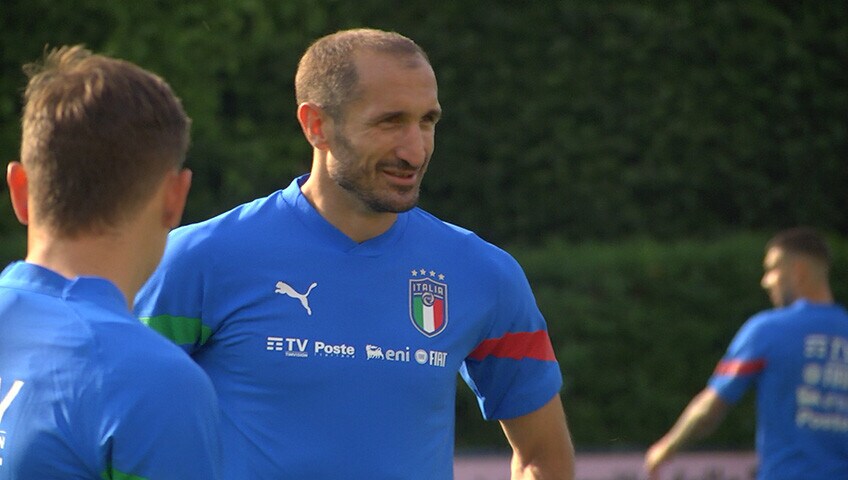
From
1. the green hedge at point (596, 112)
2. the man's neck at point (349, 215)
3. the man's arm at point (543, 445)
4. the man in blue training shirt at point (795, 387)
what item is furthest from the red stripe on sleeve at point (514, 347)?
the green hedge at point (596, 112)

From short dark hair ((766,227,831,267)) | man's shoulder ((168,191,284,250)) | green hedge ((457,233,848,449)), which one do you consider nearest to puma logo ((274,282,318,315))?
man's shoulder ((168,191,284,250))

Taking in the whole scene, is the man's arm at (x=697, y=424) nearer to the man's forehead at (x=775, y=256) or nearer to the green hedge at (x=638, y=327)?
the man's forehead at (x=775, y=256)

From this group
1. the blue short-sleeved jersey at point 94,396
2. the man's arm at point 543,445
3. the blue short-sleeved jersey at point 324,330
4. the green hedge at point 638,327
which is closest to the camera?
the blue short-sleeved jersey at point 94,396

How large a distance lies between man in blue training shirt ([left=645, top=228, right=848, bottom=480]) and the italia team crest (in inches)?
165

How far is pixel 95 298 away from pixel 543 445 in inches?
75.3

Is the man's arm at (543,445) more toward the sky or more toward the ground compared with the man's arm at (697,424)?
more toward the sky

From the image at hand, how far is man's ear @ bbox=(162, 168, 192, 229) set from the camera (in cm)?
228

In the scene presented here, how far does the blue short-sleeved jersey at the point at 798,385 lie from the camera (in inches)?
290

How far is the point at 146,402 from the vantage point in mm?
2092

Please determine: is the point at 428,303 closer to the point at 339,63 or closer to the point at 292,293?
the point at 292,293

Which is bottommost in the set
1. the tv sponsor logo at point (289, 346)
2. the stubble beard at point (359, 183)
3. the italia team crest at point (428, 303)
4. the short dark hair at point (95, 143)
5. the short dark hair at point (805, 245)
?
the short dark hair at point (805, 245)

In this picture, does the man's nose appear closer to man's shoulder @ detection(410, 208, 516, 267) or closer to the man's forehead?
man's shoulder @ detection(410, 208, 516, 267)

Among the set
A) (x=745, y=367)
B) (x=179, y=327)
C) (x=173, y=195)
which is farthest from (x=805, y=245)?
(x=173, y=195)

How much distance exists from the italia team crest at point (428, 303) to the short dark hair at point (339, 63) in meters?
0.48
